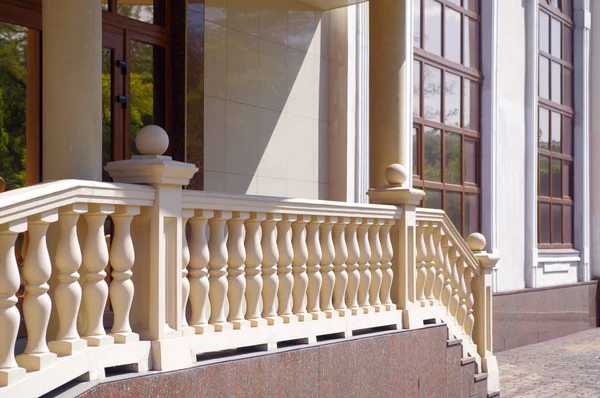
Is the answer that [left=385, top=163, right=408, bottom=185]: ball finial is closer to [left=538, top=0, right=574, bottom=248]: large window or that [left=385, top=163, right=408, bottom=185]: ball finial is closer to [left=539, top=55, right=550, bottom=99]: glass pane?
[left=538, top=0, right=574, bottom=248]: large window

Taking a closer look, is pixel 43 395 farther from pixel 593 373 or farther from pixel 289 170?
pixel 593 373

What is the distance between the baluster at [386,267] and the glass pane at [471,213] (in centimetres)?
583

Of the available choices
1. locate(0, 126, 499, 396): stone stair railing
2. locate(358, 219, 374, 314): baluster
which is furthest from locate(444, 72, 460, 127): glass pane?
locate(358, 219, 374, 314): baluster

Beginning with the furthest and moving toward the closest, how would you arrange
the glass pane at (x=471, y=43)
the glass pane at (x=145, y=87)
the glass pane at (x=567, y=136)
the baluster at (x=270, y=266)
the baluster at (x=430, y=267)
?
1. the glass pane at (x=567, y=136)
2. the glass pane at (x=471, y=43)
3. the baluster at (x=430, y=267)
4. the glass pane at (x=145, y=87)
5. the baluster at (x=270, y=266)

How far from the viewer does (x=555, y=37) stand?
1544cm

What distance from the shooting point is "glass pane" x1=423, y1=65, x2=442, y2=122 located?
11562 mm

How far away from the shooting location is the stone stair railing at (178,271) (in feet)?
12.3

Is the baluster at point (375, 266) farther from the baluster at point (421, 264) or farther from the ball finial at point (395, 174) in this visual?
the baluster at point (421, 264)

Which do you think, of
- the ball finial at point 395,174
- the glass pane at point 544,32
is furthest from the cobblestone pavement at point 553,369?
the glass pane at point 544,32

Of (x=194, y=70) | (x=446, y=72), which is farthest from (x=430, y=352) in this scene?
(x=446, y=72)

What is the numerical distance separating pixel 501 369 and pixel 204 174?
4.72 m

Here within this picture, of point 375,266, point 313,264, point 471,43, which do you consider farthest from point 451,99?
point 313,264

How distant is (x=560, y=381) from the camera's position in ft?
32.2

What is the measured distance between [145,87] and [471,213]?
654 centimetres
